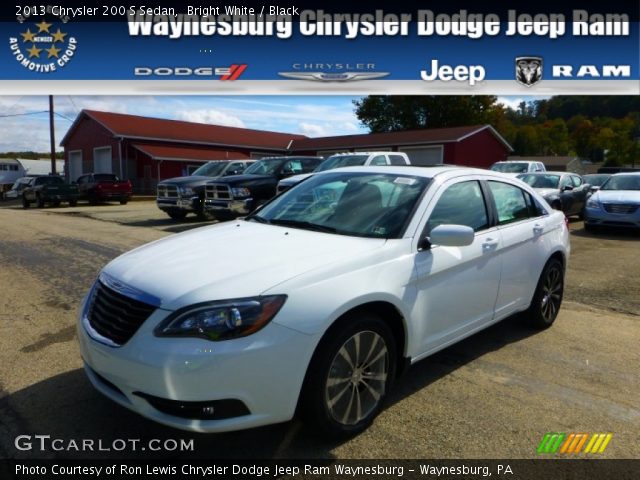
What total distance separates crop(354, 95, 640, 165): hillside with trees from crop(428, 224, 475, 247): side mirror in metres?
51.9

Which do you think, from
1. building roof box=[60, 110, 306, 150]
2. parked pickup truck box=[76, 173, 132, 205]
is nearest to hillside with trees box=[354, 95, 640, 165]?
building roof box=[60, 110, 306, 150]

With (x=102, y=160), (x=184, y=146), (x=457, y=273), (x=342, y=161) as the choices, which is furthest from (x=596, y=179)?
(x=102, y=160)

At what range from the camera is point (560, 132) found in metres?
95.9

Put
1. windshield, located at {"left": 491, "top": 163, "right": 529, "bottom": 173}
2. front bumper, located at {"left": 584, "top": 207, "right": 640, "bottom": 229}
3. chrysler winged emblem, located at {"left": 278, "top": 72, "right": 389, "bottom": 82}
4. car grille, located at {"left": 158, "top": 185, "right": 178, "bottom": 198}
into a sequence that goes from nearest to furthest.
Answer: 1. front bumper, located at {"left": 584, "top": 207, "right": 640, "bottom": 229}
2. car grille, located at {"left": 158, "top": 185, "right": 178, "bottom": 198}
3. chrysler winged emblem, located at {"left": 278, "top": 72, "right": 389, "bottom": 82}
4. windshield, located at {"left": 491, "top": 163, "right": 529, "bottom": 173}

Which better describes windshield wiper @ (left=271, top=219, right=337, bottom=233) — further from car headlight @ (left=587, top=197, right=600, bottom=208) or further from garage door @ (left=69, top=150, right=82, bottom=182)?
garage door @ (left=69, top=150, right=82, bottom=182)

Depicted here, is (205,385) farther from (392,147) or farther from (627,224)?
(392,147)

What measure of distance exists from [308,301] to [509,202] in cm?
266

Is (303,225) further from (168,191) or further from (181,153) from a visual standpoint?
(181,153)

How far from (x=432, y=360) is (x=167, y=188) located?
39.1 ft

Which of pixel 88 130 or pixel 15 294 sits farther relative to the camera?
pixel 88 130

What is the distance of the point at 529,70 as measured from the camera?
1714 centimetres

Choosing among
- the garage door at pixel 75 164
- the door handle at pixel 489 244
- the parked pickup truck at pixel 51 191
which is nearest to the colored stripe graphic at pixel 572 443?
the door handle at pixel 489 244

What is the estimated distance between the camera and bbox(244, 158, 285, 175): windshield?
13570mm

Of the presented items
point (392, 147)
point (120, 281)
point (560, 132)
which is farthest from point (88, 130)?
point (560, 132)
